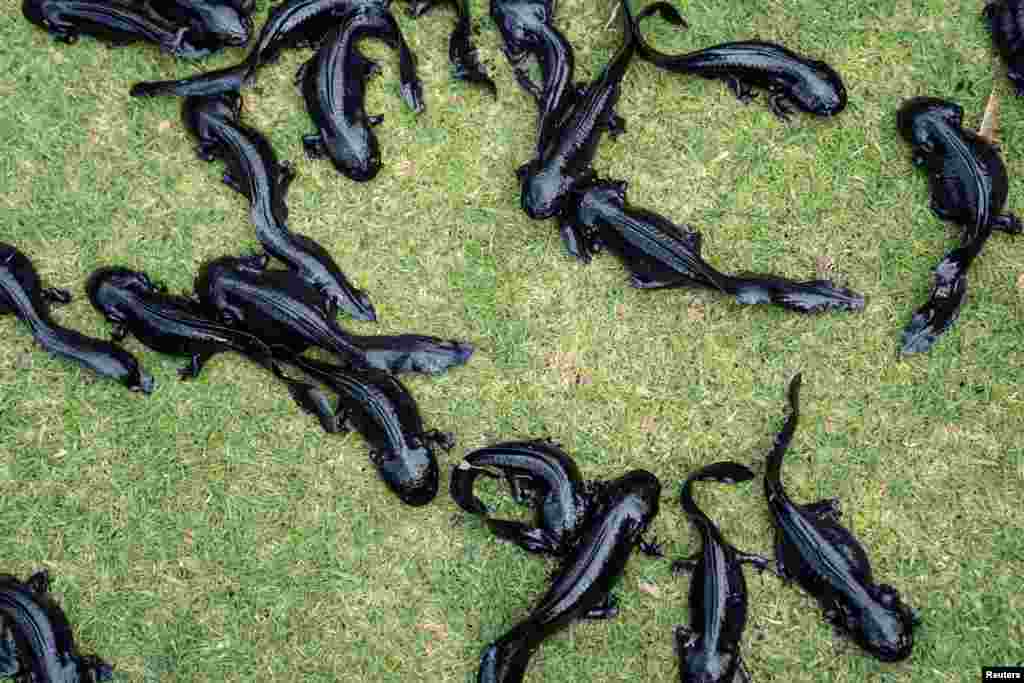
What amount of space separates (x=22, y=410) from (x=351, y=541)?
245cm

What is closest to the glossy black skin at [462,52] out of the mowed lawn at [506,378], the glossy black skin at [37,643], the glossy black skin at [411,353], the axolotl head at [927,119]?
the mowed lawn at [506,378]

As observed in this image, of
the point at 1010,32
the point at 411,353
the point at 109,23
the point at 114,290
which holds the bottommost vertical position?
the point at 114,290

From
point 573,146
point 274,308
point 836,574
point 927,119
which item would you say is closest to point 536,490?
point 836,574

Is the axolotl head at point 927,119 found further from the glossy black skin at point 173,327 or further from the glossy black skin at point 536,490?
the glossy black skin at point 173,327

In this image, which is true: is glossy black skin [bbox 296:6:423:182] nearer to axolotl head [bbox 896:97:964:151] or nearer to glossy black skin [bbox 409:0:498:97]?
glossy black skin [bbox 409:0:498:97]

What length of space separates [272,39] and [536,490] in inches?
138

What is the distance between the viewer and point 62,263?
579 centimetres

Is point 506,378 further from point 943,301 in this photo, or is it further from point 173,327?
point 943,301

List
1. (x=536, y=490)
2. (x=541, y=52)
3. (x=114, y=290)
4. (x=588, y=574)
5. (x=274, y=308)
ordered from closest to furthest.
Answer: (x=588, y=574) → (x=274, y=308) → (x=114, y=290) → (x=536, y=490) → (x=541, y=52)

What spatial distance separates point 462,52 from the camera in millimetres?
5797

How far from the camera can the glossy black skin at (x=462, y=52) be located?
5.78m

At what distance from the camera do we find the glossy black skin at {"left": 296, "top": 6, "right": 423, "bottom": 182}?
5562 mm

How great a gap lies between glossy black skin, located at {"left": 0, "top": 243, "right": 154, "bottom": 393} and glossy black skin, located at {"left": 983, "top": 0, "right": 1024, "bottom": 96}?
6.33m

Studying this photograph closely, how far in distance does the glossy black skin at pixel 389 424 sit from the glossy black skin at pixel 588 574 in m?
1.04
